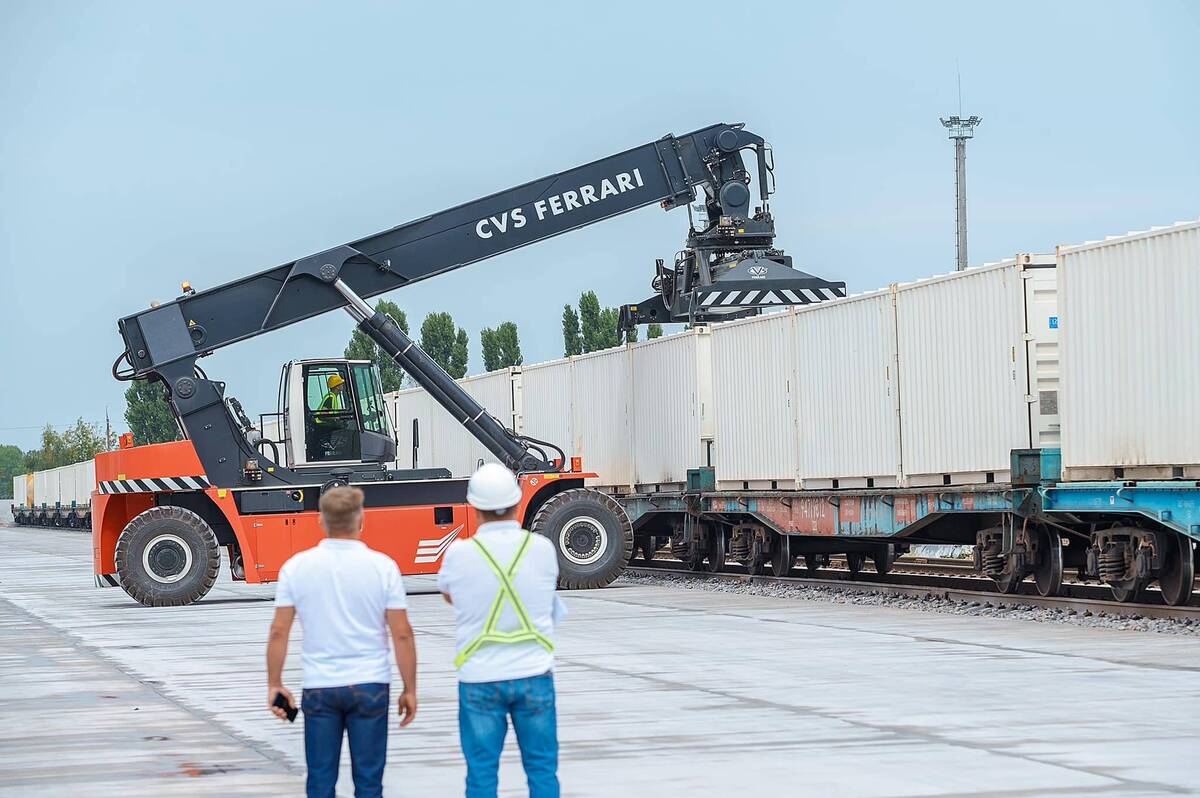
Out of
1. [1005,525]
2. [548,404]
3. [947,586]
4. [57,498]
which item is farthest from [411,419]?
[57,498]

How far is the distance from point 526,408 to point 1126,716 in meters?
24.7

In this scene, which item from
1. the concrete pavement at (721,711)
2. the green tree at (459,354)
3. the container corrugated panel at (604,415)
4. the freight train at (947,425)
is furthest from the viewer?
the green tree at (459,354)

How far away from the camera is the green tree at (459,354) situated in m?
100

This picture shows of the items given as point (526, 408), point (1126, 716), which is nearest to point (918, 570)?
point (526, 408)

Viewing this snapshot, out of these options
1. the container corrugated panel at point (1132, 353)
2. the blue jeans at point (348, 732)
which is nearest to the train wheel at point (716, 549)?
the container corrugated panel at point (1132, 353)

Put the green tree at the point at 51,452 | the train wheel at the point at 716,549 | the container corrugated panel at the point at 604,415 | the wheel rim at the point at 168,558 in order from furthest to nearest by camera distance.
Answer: the green tree at the point at 51,452 → the container corrugated panel at the point at 604,415 → the train wheel at the point at 716,549 → the wheel rim at the point at 168,558

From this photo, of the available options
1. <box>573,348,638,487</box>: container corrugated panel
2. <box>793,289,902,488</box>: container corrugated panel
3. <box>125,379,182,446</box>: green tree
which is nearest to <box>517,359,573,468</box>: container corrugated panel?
<box>573,348,638,487</box>: container corrugated panel

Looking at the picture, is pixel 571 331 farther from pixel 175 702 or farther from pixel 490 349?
pixel 175 702

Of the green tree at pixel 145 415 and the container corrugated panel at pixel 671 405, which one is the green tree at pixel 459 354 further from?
the container corrugated panel at pixel 671 405

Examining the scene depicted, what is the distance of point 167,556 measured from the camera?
77.8 feet

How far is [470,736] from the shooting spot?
22.4ft

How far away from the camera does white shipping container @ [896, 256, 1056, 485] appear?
19.3 m

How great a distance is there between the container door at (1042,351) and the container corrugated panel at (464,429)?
15324 mm

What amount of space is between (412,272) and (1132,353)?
1125 centimetres
